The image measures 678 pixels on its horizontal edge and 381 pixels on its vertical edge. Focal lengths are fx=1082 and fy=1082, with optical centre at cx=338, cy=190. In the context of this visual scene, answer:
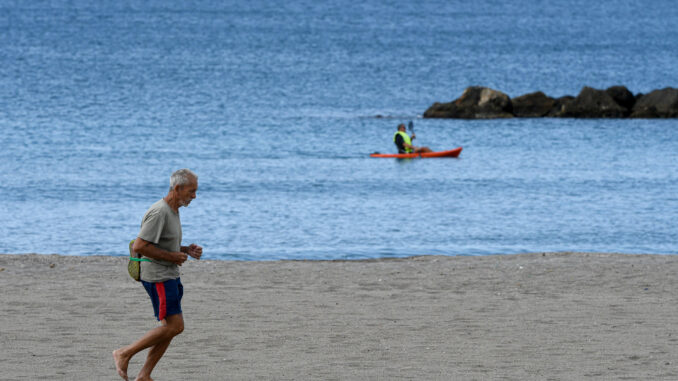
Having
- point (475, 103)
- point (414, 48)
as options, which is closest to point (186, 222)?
point (475, 103)

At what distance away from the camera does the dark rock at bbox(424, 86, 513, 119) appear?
55312 mm

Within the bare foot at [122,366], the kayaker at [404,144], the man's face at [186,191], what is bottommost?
the kayaker at [404,144]

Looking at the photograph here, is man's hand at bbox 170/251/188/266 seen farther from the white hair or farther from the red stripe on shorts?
the white hair

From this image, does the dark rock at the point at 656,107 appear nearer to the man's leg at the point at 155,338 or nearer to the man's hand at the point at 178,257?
the man's leg at the point at 155,338

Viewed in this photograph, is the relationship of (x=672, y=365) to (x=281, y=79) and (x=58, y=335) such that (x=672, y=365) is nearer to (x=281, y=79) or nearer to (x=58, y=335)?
(x=58, y=335)

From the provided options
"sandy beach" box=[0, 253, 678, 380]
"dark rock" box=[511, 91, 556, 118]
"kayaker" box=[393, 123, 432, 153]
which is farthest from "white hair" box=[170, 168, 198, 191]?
"dark rock" box=[511, 91, 556, 118]

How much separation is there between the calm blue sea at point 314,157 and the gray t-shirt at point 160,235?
10764 millimetres

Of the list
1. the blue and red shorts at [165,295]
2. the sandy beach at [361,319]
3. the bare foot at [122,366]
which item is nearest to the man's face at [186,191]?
the blue and red shorts at [165,295]

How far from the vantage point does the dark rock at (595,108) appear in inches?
2173

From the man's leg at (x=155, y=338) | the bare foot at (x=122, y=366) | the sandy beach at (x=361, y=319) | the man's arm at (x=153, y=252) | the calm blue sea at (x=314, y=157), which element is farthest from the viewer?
the calm blue sea at (x=314, y=157)

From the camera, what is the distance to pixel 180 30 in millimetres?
153875

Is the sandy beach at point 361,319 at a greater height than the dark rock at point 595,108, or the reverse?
the sandy beach at point 361,319

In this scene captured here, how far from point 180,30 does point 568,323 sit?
482ft

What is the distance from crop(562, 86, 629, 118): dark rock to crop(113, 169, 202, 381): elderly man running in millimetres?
49652
